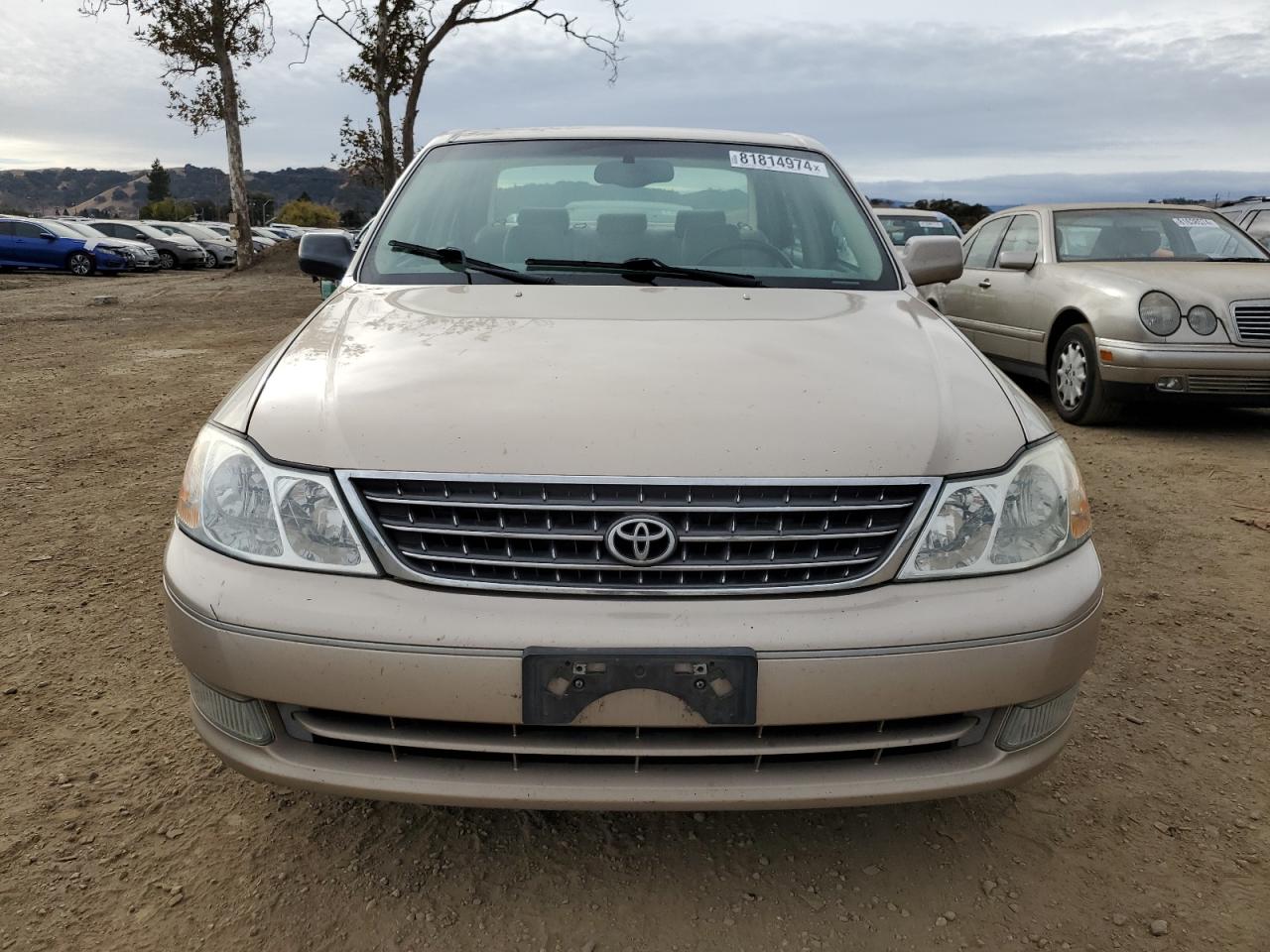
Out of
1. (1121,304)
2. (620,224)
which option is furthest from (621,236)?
(1121,304)

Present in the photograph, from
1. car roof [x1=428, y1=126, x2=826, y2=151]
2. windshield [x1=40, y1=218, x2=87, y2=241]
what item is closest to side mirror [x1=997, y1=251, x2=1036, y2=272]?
car roof [x1=428, y1=126, x2=826, y2=151]

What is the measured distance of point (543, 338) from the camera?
2.24m

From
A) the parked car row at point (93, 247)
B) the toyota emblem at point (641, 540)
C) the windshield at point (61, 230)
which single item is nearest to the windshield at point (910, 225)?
the toyota emblem at point (641, 540)

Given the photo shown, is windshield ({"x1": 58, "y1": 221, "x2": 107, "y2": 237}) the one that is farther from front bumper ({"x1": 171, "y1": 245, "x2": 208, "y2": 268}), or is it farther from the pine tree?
the pine tree

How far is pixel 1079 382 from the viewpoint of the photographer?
21.3 ft

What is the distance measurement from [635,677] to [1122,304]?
556 cm

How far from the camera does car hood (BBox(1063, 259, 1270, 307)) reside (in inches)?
236

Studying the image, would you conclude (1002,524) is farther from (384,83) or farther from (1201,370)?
(384,83)

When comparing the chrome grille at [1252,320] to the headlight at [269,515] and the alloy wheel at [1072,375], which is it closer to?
the alloy wheel at [1072,375]

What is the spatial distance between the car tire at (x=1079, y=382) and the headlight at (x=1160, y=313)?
36 cm

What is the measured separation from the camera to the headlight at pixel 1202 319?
19.5 ft

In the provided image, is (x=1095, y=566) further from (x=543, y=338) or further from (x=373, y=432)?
(x=373, y=432)

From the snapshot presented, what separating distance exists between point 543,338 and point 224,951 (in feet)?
4.48

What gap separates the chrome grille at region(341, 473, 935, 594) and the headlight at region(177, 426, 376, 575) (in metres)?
0.07
